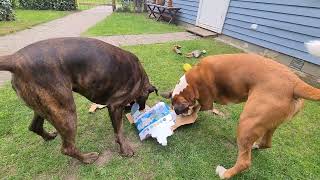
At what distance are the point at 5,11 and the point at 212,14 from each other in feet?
26.9

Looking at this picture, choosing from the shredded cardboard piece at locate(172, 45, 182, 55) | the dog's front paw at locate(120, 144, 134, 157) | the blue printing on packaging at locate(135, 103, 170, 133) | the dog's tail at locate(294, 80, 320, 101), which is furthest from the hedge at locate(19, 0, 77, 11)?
the dog's tail at locate(294, 80, 320, 101)

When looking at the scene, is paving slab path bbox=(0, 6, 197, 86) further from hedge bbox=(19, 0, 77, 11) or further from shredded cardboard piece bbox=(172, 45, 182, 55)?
hedge bbox=(19, 0, 77, 11)

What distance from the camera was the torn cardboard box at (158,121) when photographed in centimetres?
331

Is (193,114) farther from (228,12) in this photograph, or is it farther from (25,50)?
(228,12)

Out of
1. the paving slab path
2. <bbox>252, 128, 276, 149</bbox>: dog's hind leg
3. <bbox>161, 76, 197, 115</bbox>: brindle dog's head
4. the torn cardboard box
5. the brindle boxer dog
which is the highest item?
the brindle boxer dog

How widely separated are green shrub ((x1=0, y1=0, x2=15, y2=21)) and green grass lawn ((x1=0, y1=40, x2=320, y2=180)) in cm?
762

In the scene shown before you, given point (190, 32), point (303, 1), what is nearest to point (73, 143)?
point (303, 1)

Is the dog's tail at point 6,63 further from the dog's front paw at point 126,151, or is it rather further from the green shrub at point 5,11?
the green shrub at point 5,11

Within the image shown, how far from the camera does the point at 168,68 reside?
5750 mm

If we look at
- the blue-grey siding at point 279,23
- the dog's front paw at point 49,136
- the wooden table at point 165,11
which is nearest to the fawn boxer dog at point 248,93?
→ the dog's front paw at point 49,136

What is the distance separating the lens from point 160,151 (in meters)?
3.25

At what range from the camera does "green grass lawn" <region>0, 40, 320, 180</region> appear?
2926mm

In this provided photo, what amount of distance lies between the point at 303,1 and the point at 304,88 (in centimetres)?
455

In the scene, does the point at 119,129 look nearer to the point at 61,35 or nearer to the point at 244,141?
the point at 244,141
